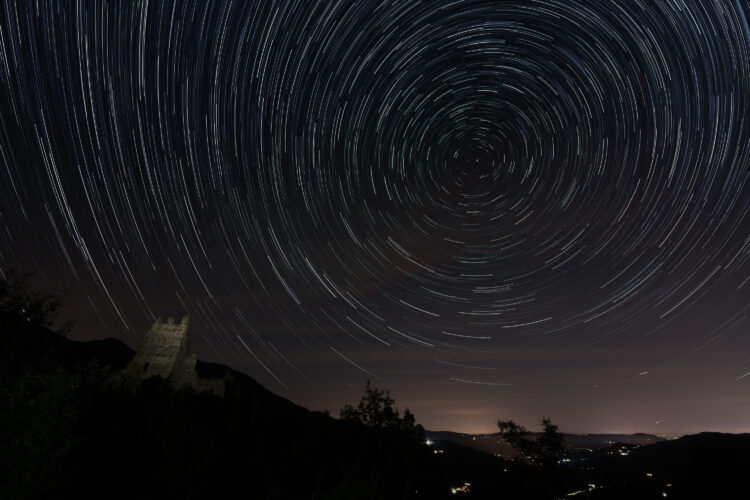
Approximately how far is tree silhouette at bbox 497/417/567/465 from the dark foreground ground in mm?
5829

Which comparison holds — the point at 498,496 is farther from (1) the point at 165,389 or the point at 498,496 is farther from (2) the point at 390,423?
(1) the point at 165,389

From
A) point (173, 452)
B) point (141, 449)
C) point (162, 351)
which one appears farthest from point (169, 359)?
point (173, 452)

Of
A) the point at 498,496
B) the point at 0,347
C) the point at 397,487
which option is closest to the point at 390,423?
the point at 498,496

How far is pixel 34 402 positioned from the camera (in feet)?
46.6

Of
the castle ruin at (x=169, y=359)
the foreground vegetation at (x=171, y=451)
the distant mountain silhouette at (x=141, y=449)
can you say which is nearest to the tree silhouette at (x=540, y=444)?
the foreground vegetation at (x=171, y=451)

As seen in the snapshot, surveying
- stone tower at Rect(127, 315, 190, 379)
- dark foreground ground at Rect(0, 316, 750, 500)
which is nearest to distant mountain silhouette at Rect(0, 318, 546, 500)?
dark foreground ground at Rect(0, 316, 750, 500)

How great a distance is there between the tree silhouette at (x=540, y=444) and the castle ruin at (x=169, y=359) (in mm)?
32713

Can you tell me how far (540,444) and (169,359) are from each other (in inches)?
1590

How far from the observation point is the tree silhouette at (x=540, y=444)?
47531mm

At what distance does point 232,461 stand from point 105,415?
251 inches

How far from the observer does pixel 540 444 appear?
4841 centimetres

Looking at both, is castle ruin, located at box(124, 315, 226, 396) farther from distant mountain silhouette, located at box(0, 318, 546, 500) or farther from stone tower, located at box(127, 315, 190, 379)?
distant mountain silhouette, located at box(0, 318, 546, 500)

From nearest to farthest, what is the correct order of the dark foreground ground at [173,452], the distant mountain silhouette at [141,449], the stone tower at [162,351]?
the distant mountain silhouette at [141,449] < the dark foreground ground at [173,452] < the stone tower at [162,351]

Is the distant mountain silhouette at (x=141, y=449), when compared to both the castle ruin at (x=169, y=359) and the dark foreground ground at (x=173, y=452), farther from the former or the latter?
the castle ruin at (x=169, y=359)
